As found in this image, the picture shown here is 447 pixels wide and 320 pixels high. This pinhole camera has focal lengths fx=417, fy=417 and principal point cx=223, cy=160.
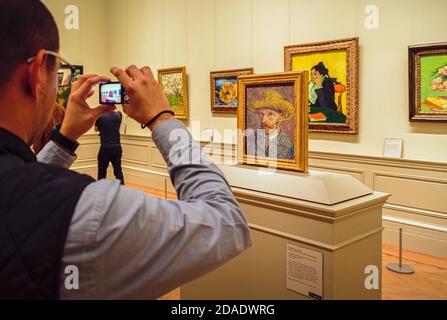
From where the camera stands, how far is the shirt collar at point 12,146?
81cm

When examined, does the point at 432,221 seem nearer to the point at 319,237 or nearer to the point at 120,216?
the point at 319,237

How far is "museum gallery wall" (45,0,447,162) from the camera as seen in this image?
5.10 metres

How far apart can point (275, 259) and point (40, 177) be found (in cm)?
123

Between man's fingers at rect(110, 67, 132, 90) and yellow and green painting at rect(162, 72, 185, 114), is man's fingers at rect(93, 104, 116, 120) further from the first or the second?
yellow and green painting at rect(162, 72, 185, 114)

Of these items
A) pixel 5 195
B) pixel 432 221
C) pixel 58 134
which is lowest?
pixel 432 221

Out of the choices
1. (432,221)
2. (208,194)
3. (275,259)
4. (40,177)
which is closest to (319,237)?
(275,259)

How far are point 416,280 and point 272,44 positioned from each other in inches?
158

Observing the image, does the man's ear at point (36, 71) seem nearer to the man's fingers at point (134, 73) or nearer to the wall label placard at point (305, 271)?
the man's fingers at point (134, 73)

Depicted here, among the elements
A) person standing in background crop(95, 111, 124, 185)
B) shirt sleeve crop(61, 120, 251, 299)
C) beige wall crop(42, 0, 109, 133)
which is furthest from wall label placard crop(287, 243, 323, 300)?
beige wall crop(42, 0, 109, 133)

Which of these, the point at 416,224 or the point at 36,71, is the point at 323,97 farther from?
the point at 36,71

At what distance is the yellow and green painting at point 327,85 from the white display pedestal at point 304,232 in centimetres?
407

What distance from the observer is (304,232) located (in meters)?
1.69

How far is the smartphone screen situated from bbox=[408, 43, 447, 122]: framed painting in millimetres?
4282

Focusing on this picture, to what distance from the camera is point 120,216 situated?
0.77m
